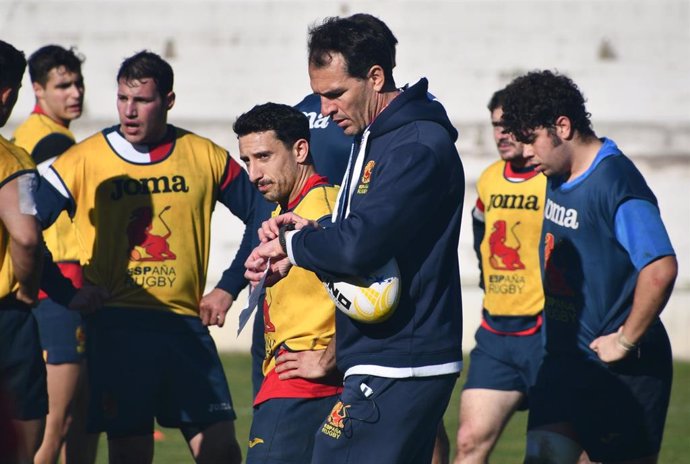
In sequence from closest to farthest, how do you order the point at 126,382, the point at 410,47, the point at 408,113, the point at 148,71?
1. the point at 408,113
2. the point at 126,382
3. the point at 148,71
4. the point at 410,47

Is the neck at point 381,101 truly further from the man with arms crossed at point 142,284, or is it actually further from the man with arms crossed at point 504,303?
the man with arms crossed at point 504,303

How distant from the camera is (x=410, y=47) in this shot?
17.1 meters

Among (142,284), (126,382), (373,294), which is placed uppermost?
(373,294)

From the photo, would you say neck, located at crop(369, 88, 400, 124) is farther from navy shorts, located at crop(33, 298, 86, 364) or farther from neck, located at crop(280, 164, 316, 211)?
navy shorts, located at crop(33, 298, 86, 364)

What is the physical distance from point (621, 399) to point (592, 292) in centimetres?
48

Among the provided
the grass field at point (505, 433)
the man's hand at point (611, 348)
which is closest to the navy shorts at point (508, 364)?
the grass field at point (505, 433)

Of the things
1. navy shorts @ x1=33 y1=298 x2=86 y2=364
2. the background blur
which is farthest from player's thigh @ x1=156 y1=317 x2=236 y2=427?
the background blur

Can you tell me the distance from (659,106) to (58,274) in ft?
39.1

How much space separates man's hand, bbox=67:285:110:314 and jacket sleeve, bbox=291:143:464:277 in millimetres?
1977

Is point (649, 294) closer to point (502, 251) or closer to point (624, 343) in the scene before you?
point (624, 343)

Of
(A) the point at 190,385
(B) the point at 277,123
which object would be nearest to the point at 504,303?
(A) the point at 190,385

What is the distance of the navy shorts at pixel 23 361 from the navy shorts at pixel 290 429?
3.63ft

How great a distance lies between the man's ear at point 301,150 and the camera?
16.6 ft

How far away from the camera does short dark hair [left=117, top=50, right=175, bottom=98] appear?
611cm
